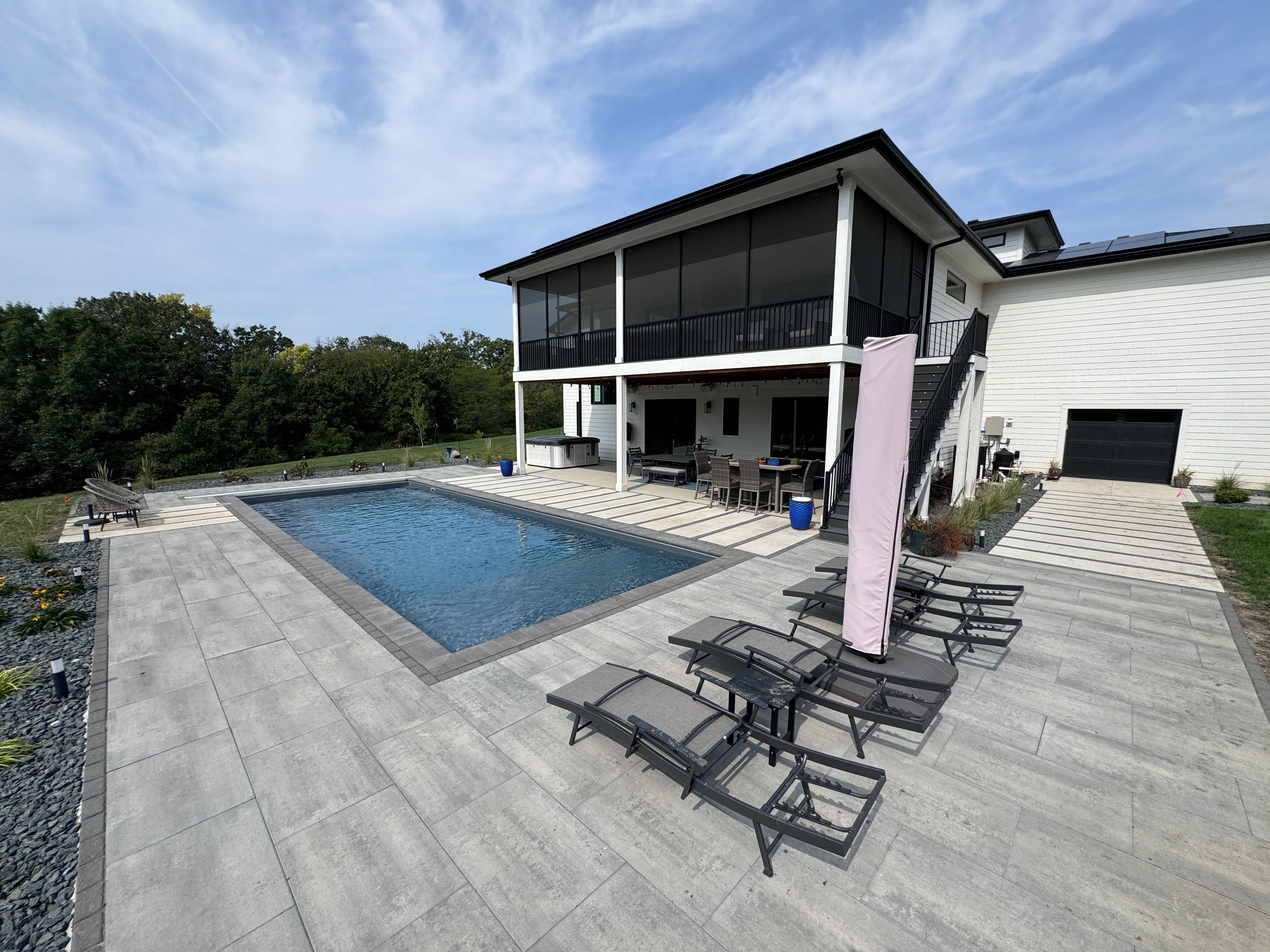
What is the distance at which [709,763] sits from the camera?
2498 millimetres

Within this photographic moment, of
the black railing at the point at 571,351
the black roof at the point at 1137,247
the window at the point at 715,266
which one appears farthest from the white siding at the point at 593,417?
the black roof at the point at 1137,247

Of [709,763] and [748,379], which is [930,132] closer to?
[748,379]

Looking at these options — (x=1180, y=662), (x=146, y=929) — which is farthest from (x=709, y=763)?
(x=1180, y=662)

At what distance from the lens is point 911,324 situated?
1076 centimetres

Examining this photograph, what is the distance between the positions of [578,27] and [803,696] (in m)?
11.9

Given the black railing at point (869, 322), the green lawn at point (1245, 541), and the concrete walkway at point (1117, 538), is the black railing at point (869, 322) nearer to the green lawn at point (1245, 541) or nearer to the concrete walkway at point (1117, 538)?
the concrete walkway at point (1117, 538)

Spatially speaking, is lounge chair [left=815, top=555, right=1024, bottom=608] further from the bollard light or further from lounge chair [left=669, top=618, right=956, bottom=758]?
the bollard light

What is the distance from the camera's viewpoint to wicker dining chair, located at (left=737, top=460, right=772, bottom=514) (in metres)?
10.1

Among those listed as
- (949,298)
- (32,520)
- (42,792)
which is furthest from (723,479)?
(32,520)

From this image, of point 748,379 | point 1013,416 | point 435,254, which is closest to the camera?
point 748,379

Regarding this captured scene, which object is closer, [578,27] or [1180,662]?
[1180,662]

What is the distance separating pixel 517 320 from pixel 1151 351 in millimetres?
16831

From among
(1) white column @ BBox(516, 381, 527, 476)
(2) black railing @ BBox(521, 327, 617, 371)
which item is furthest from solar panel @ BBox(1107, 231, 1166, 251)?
(1) white column @ BBox(516, 381, 527, 476)

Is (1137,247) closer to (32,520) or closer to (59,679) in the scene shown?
(59,679)
